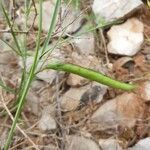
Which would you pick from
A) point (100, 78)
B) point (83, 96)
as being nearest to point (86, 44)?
point (83, 96)

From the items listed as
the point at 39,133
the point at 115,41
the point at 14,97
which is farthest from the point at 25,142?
the point at 115,41

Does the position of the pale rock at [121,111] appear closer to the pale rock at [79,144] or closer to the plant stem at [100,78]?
the pale rock at [79,144]

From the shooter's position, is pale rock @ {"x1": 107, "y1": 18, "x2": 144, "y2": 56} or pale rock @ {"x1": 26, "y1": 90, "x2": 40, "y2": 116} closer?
pale rock @ {"x1": 26, "y1": 90, "x2": 40, "y2": 116}

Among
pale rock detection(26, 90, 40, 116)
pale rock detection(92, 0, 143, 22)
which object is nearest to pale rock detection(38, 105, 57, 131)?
pale rock detection(26, 90, 40, 116)

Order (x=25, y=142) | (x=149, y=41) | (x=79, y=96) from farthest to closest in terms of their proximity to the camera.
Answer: (x=149, y=41)
(x=79, y=96)
(x=25, y=142)

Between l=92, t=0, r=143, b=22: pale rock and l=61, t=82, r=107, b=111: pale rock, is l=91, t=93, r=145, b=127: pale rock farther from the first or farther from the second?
l=92, t=0, r=143, b=22: pale rock

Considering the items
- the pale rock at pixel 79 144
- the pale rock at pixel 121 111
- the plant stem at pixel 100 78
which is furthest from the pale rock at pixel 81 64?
the plant stem at pixel 100 78

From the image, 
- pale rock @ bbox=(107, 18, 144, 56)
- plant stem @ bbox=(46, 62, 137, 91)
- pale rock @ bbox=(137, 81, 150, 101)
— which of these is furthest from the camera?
pale rock @ bbox=(107, 18, 144, 56)

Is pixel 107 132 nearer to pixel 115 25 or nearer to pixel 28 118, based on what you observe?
pixel 28 118

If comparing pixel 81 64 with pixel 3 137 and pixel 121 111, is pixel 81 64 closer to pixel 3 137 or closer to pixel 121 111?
pixel 121 111
